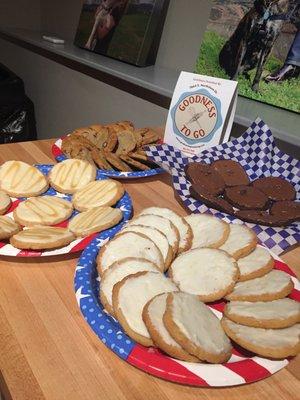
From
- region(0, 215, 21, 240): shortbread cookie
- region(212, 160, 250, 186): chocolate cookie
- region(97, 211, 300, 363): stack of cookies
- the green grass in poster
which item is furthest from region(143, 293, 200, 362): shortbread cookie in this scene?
the green grass in poster

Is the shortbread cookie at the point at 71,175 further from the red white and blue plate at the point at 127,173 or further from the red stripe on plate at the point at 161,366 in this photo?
the red stripe on plate at the point at 161,366

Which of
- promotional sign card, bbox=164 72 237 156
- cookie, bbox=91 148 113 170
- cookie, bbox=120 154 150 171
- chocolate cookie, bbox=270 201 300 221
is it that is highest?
promotional sign card, bbox=164 72 237 156

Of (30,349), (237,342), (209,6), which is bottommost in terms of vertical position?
(30,349)

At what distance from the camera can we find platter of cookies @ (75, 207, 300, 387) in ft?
1.86

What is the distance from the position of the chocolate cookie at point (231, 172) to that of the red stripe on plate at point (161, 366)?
2.16 ft

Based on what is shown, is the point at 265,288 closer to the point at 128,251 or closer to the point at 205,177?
the point at 128,251

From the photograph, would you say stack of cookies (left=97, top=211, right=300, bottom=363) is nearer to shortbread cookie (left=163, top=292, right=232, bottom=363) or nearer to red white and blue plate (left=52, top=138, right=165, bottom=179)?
shortbread cookie (left=163, top=292, right=232, bottom=363)

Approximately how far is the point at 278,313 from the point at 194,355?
0.57 ft

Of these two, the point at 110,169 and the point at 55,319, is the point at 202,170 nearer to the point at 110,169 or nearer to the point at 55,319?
the point at 110,169

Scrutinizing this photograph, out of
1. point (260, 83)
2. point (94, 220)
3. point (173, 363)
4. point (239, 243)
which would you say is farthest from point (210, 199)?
point (260, 83)

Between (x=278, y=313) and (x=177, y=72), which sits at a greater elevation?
(x=177, y=72)

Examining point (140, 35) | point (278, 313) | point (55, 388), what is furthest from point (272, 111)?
point (55, 388)

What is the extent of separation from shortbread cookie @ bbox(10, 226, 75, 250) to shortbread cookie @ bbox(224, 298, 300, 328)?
A: 376mm

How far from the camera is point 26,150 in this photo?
132 centimetres
